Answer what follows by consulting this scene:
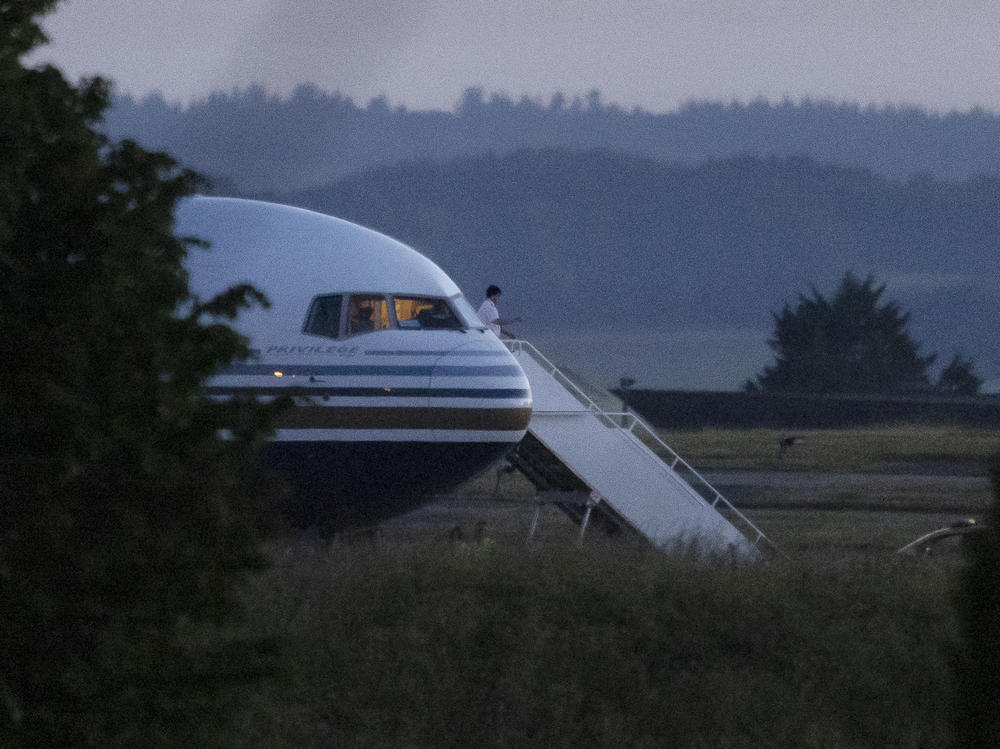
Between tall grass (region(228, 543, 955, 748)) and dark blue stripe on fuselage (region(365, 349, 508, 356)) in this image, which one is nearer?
tall grass (region(228, 543, 955, 748))

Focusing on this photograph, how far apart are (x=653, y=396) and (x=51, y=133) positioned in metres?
47.1

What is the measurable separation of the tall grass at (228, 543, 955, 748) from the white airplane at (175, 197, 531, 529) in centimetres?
174

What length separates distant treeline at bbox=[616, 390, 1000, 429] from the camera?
48.2 metres

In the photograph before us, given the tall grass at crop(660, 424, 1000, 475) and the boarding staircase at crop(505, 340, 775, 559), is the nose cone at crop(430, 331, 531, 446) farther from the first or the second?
the tall grass at crop(660, 424, 1000, 475)

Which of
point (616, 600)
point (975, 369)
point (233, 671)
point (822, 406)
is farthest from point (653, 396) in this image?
point (233, 671)

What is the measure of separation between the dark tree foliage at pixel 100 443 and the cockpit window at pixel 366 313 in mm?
10849

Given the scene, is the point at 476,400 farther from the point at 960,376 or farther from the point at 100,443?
the point at 960,376

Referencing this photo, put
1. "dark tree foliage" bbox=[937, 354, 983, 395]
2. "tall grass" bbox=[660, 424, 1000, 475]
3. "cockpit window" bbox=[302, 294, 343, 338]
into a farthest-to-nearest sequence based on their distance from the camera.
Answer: "dark tree foliage" bbox=[937, 354, 983, 395], "tall grass" bbox=[660, 424, 1000, 475], "cockpit window" bbox=[302, 294, 343, 338]

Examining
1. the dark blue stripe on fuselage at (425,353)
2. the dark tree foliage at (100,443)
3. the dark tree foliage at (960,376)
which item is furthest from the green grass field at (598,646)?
the dark tree foliage at (960,376)

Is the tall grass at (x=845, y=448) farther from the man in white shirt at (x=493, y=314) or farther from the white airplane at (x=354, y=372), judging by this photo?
the white airplane at (x=354, y=372)

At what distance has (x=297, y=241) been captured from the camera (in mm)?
16531

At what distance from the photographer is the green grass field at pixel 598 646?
11.5m

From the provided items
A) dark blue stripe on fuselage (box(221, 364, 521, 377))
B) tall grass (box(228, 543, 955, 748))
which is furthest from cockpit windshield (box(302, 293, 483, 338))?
tall grass (box(228, 543, 955, 748))

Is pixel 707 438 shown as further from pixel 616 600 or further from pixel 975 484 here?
pixel 616 600
